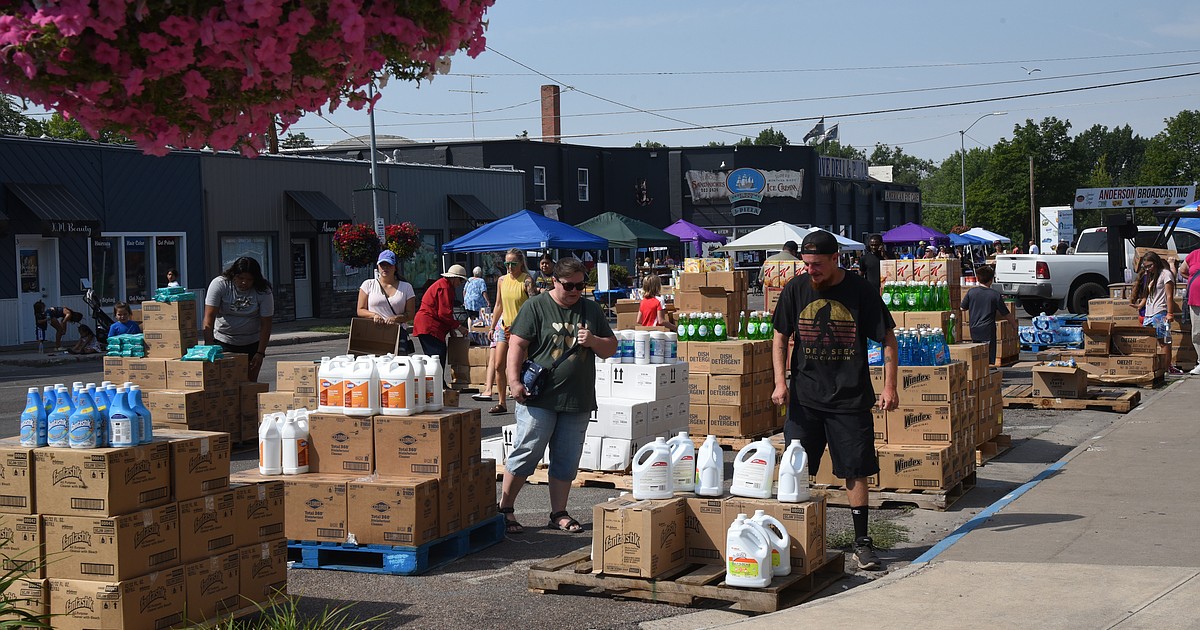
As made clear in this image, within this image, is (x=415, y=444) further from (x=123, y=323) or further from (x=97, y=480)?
(x=123, y=323)

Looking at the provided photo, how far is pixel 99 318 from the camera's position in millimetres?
25469

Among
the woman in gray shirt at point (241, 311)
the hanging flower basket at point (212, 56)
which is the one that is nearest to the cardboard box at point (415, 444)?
the hanging flower basket at point (212, 56)

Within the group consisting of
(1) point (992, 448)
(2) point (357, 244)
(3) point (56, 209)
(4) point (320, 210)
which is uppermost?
(4) point (320, 210)

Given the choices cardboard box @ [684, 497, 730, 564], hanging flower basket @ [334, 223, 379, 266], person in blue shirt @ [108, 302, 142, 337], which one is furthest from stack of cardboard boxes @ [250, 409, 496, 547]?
hanging flower basket @ [334, 223, 379, 266]

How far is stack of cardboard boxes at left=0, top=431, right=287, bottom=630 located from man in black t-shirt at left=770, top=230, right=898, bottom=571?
358cm

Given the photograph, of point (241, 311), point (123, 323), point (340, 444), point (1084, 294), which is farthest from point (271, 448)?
point (1084, 294)

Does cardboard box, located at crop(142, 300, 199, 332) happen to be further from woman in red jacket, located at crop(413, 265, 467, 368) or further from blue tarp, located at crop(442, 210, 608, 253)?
blue tarp, located at crop(442, 210, 608, 253)

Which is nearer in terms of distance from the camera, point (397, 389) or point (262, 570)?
point (262, 570)

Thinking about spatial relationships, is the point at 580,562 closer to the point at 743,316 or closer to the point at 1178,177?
the point at 743,316

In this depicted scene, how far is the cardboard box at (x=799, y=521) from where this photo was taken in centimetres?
644

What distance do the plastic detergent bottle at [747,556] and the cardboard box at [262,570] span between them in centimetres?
234

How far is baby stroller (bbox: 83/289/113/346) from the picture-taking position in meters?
25.3

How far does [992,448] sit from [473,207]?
31422 millimetres

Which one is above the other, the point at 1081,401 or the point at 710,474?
the point at 710,474
